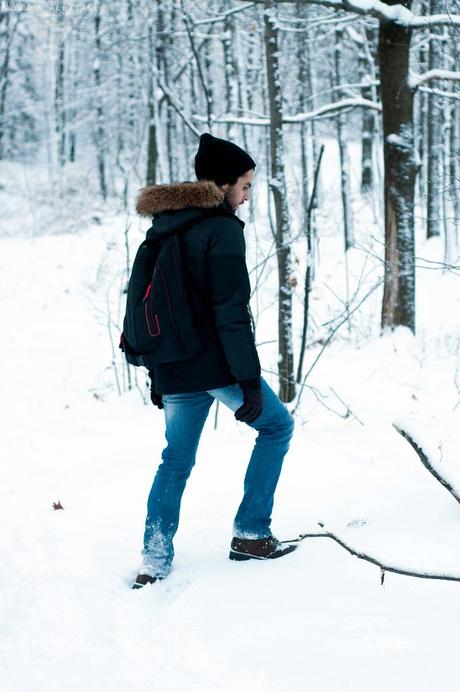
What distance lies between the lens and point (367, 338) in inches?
323

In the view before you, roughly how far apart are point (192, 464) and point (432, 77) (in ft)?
18.6

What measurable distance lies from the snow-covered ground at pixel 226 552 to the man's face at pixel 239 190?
1.27m

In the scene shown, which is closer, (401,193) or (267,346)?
(401,193)

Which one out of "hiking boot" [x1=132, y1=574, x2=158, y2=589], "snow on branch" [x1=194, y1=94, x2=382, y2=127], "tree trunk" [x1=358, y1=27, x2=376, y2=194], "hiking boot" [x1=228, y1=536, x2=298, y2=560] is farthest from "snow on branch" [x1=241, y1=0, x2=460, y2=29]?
"tree trunk" [x1=358, y1=27, x2=376, y2=194]

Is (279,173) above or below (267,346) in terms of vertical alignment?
above

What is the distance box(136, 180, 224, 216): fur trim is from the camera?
2.80 meters

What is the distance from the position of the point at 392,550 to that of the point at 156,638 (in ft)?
3.50

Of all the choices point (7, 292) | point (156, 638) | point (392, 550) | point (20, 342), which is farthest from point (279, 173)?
point (7, 292)

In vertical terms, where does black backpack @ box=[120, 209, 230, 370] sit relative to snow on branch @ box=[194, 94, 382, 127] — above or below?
below

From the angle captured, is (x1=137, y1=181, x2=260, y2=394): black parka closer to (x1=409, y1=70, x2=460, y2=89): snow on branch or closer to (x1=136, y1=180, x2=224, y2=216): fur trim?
(x1=136, y1=180, x2=224, y2=216): fur trim

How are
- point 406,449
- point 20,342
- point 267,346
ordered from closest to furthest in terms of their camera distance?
1. point 406,449
2. point 267,346
3. point 20,342

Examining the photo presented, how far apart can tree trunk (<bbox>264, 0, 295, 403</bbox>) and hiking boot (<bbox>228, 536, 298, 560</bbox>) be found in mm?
2648

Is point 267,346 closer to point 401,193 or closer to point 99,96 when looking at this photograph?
point 401,193

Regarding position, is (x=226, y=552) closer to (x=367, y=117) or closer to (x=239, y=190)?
(x=239, y=190)
